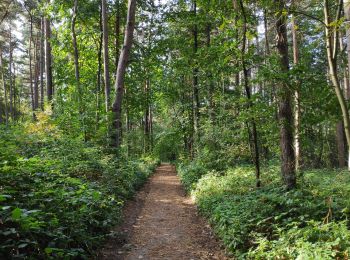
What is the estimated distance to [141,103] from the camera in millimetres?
19328

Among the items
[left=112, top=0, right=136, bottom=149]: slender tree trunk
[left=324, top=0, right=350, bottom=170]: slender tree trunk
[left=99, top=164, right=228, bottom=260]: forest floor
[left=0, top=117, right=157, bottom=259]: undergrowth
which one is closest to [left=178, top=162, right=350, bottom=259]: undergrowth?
[left=99, top=164, right=228, bottom=260]: forest floor

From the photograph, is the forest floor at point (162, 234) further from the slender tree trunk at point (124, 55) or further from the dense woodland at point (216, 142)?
the slender tree trunk at point (124, 55)

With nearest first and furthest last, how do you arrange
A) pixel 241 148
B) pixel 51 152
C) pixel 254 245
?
pixel 254 245 → pixel 51 152 → pixel 241 148

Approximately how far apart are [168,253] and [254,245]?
1659mm

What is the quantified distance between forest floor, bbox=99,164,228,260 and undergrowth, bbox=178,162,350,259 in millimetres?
371

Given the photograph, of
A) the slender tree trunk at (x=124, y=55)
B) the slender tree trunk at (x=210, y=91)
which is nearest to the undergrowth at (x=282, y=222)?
the slender tree trunk at (x=124, y=55)

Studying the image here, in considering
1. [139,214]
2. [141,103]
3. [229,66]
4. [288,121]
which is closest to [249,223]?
[288,121]

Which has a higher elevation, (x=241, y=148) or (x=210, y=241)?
(x=241, y=148)

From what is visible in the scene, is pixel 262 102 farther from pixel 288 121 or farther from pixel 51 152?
pixel 51 152

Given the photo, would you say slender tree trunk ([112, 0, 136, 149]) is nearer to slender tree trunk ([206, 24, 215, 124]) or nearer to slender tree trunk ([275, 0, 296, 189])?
slender tree trunk ([206, 24, 215, 124])

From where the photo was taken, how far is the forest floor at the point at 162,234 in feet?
18.0

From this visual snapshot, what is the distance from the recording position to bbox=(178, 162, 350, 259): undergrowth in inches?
158

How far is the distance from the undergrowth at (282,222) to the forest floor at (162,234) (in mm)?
371

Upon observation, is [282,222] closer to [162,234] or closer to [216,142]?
[162,234]
